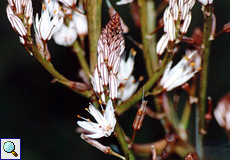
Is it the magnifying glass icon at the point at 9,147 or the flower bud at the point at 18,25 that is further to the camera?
the magnifying glass icon at the point at 9,147

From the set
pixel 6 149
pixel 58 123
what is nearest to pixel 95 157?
pixel 58 123

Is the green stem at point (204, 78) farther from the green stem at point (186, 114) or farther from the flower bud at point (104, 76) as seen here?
the flower bud at point (104, 76)

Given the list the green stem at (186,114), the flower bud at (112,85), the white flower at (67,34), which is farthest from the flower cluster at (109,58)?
the green stem at (186,114)

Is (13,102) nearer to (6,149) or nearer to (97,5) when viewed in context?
(6,149)

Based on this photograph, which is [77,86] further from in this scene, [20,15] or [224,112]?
[224,112]

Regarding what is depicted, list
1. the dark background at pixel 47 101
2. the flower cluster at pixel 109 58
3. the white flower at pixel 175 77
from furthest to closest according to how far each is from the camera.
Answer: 1. the dark background at pixel 47 101
2. the white flower at pixel 175 77
3. the flower cluster at pixel 109 58

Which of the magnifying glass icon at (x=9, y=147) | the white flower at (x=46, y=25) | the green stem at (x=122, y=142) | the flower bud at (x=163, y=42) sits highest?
the white flower at (x=46, y=25)
